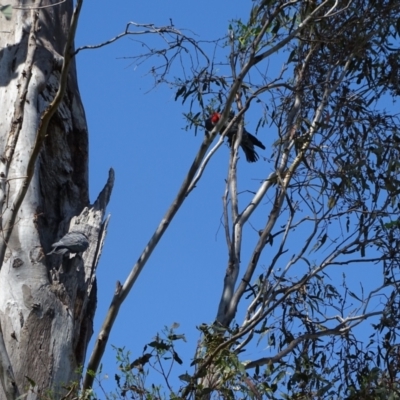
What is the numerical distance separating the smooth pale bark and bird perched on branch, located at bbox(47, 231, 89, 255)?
0.04 m

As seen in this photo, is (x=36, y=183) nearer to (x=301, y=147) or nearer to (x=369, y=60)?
(x=301, y=147)

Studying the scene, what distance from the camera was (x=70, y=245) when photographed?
3.69 metres

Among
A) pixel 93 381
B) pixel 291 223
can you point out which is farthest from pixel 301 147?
pixel 93 381

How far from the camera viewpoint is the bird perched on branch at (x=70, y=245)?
12.1 ft

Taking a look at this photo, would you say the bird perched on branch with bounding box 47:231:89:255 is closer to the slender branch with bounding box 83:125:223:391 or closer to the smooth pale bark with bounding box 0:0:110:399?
the smooth pale bark with bounding box 0:0:110:399

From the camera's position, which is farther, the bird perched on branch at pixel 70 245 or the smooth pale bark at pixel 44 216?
the bird perched on branch at pixel 70 245

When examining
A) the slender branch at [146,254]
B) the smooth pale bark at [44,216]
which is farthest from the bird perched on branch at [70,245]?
the slender branch at [146,254]

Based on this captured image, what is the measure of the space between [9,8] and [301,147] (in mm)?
2248

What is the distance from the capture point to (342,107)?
499 centimetres

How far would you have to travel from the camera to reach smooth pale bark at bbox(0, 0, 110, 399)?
332cm

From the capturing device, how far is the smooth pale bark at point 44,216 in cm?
332

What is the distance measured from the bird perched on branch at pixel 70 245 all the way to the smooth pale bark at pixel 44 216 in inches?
1.4

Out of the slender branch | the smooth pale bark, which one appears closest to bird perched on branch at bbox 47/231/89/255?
the smooth pale bark

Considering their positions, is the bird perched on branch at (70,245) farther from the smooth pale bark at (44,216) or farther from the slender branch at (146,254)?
the slender branch at (146,254)
